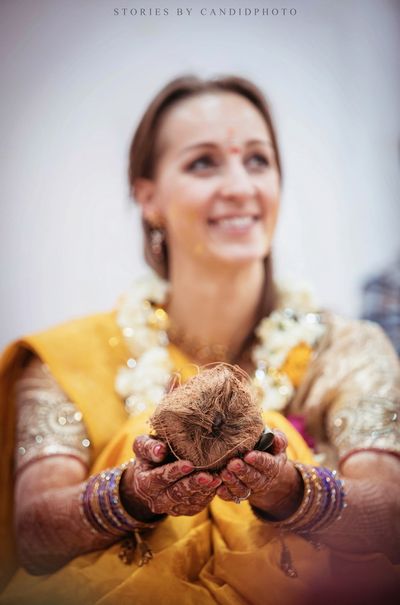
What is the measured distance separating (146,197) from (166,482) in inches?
35.7

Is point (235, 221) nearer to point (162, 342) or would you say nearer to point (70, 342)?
point (162, 342)

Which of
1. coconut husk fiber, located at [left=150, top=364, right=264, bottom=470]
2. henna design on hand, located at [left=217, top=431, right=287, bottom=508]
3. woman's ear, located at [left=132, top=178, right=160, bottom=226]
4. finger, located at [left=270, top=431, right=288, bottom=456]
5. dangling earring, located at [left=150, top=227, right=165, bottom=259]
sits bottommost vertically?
henna design on hand, located at [left=217, top=431, right=287, bottom=508]

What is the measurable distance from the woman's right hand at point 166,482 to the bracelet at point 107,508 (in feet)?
0.24

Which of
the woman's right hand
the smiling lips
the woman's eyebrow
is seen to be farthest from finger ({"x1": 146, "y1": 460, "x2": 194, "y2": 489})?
the woman's eyebrow

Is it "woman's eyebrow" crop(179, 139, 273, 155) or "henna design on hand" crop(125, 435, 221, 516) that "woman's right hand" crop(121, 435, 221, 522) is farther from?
"woman's eyebrow" crop(179, 139, 273, 155)

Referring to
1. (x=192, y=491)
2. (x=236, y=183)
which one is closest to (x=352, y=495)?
(x=192, y=491)

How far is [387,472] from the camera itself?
1432 millimetres

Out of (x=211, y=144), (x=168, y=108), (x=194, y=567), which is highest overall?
(x=168, y=108)

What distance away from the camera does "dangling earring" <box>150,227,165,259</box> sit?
1.88 m

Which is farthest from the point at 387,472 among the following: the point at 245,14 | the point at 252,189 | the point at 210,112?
the point at 245,14

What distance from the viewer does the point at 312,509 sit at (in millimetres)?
1275

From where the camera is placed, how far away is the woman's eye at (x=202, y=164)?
1.68 metres

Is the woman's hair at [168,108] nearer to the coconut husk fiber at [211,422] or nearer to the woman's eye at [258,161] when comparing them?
the woman's eye at [258,161]

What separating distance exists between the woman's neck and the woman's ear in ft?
0.50
